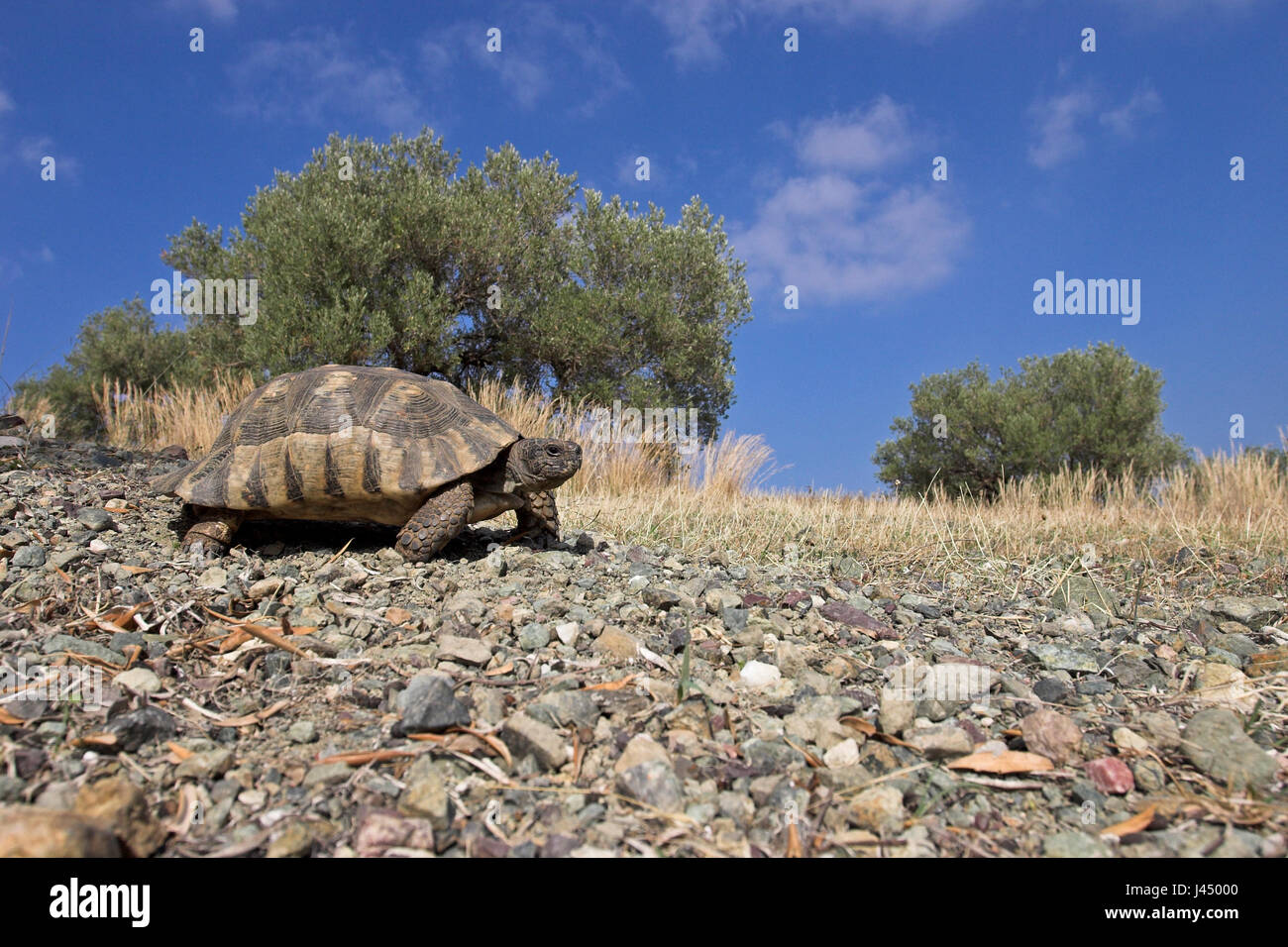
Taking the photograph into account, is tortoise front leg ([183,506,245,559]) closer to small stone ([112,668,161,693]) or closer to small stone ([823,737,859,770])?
small stone ([112,668,161,693])

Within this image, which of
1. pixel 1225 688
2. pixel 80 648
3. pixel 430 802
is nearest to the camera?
pixel 430 802

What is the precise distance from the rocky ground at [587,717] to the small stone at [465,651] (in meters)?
0.01

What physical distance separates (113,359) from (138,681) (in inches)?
833

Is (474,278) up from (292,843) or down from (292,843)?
up

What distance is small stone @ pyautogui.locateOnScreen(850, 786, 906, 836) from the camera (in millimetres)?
1844

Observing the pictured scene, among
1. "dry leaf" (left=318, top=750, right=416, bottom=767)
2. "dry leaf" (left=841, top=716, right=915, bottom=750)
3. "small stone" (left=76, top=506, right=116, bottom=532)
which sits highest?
"small stone" (left=76, top=506, right=116, bottom=532)

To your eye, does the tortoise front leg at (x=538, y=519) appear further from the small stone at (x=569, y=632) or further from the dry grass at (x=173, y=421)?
the dry grass at (x=173, y=421)

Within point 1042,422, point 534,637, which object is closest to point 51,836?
point 534,637

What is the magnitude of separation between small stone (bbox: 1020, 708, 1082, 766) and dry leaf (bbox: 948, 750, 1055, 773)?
68 millimetres

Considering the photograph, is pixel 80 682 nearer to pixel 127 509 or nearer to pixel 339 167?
pixel 127 509

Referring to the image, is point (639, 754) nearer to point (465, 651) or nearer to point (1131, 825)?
point (465, 651)

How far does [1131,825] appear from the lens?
6.30 ft

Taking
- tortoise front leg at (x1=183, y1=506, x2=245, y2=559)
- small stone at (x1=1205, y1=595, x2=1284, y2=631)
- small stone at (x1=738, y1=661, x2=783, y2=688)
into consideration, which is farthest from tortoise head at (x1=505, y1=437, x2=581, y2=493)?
small stone at (x1=1205, y1=595, x2=1284, y2=631)

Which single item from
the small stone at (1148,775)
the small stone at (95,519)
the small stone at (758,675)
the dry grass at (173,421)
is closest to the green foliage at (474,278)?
the dry grass at (173,421)
